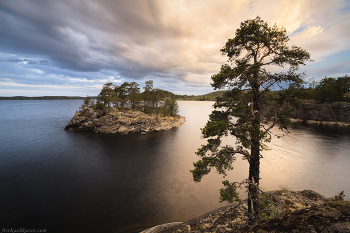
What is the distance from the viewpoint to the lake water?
13180 millimetres

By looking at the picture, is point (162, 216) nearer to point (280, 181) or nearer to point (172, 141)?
point (280, 181)

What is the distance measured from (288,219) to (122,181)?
65.0 feet

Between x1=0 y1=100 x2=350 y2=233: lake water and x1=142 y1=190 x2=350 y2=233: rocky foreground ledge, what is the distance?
292 cm

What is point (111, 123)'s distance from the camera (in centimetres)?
4834

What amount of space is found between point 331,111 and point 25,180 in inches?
4330

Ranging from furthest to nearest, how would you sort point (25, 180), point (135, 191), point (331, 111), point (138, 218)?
point (331, 111)
point (25, 180)
point (135, 191)
point (138, 218)

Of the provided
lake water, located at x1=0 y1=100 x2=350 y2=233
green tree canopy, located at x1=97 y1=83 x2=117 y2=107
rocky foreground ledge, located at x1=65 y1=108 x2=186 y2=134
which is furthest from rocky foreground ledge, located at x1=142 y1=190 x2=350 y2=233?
green tree canopy, located at x1=97 y1=83 x2=117 y2=107

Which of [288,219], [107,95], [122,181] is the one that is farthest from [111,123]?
[288,219]

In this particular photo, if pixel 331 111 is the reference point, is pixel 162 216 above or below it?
below

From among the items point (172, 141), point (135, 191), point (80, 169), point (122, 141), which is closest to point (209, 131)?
point (135, 191)

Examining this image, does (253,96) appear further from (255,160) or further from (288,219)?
(288,219)

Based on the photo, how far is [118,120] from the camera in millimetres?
48969

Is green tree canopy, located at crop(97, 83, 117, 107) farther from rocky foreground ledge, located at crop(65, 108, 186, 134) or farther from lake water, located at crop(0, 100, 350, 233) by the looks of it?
lake water, located at crop(0, 100, 350, 233)

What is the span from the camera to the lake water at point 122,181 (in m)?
13.2
